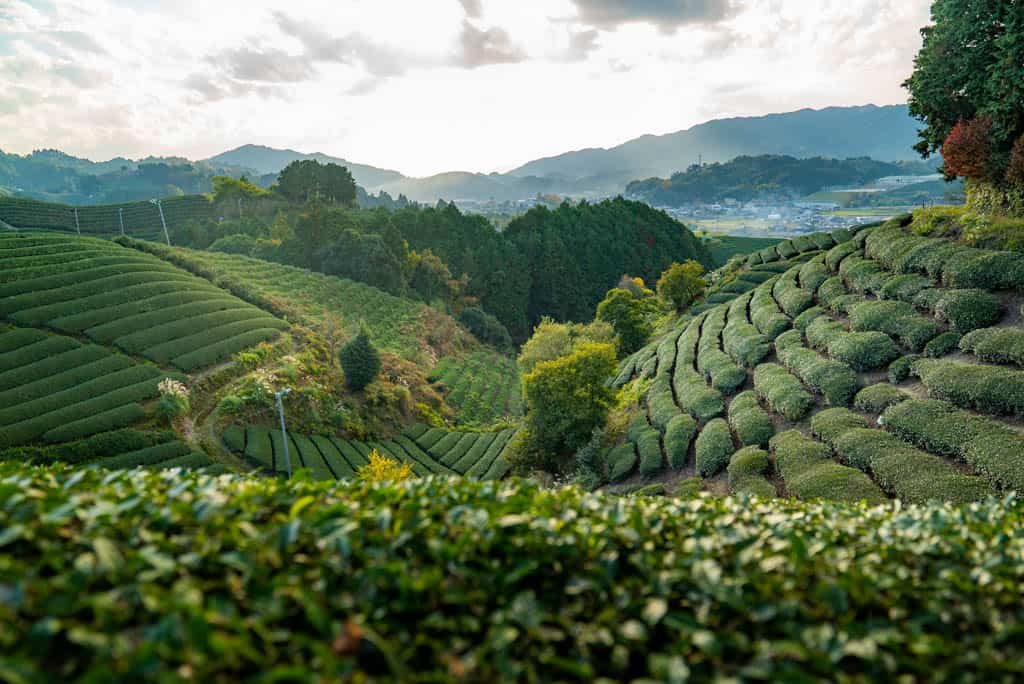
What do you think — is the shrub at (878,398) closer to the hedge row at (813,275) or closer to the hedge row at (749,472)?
the hedge row at (749,472)

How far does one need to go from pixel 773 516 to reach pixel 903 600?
120 cm

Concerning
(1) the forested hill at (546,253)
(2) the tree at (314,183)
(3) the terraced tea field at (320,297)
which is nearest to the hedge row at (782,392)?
(3) the terraced tea field at (320,297)

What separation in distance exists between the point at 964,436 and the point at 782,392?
562 cm

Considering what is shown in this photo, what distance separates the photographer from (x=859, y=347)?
653 inches

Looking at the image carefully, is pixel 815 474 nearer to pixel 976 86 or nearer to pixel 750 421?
pixel 750 421

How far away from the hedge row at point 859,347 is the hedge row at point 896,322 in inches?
14.3

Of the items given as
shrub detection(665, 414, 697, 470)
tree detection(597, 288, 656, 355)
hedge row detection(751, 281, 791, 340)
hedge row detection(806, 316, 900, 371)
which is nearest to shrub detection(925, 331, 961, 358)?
hedge row detection(806, 316, 900, 371)

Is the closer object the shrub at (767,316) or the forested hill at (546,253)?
the shrub at (767,316)

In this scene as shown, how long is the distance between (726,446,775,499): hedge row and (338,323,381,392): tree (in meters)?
23.1

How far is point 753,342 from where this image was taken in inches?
856

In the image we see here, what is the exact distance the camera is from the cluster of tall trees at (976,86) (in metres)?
17.3

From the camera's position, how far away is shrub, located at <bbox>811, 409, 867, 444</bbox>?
1424 centimetres

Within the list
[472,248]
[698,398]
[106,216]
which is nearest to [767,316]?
[698,398]

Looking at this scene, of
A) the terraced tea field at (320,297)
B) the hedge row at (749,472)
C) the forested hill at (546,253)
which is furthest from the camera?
the forested hill at (546,253)
